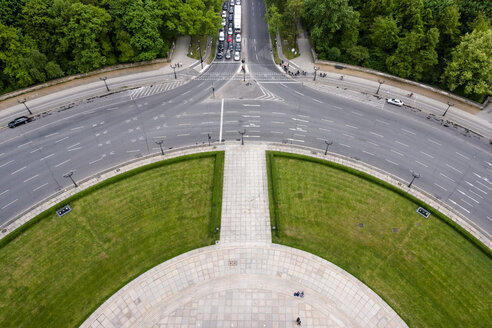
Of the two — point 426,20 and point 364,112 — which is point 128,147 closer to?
point 364,112

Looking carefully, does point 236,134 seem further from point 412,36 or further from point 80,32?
point 412,36

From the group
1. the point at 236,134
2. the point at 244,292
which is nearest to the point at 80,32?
the point at 236,134

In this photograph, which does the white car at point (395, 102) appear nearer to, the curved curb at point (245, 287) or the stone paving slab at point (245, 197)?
the stone paving slab at point (245, 197)

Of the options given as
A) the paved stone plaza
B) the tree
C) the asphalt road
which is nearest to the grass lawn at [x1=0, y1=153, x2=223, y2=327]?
the paved stone plaza

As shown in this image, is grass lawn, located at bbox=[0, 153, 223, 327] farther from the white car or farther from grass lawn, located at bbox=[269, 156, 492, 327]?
the white car

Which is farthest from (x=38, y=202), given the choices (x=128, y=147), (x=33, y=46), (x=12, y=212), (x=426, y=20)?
(x=426, y=20)
